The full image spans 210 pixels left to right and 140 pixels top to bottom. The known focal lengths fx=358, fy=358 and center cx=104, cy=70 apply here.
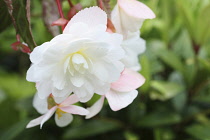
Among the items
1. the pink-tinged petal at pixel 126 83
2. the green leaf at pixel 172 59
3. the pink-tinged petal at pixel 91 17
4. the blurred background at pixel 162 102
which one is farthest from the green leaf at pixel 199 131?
the pink-tinged petal at pixel 91 17

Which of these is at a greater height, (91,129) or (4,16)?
(4,16)

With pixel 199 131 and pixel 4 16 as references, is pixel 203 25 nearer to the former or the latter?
pixel 199 131

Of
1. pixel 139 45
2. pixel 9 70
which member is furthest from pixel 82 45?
pixel 9 70

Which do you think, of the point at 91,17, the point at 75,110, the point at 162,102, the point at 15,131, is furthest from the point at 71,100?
the point at 162,102

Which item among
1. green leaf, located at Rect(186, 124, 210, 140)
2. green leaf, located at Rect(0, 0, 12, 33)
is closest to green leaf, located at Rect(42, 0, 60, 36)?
green leaf, located at Rect(0, 0, 12, 33)

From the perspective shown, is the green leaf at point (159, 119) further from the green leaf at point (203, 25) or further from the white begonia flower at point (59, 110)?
the white begonia flower at point (59, 110)

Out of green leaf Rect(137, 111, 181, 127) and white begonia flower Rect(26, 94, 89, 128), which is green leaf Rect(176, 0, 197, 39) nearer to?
green leaf Rect(137, 111, 181, 127)

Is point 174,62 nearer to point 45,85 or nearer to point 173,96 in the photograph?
point 173,96
